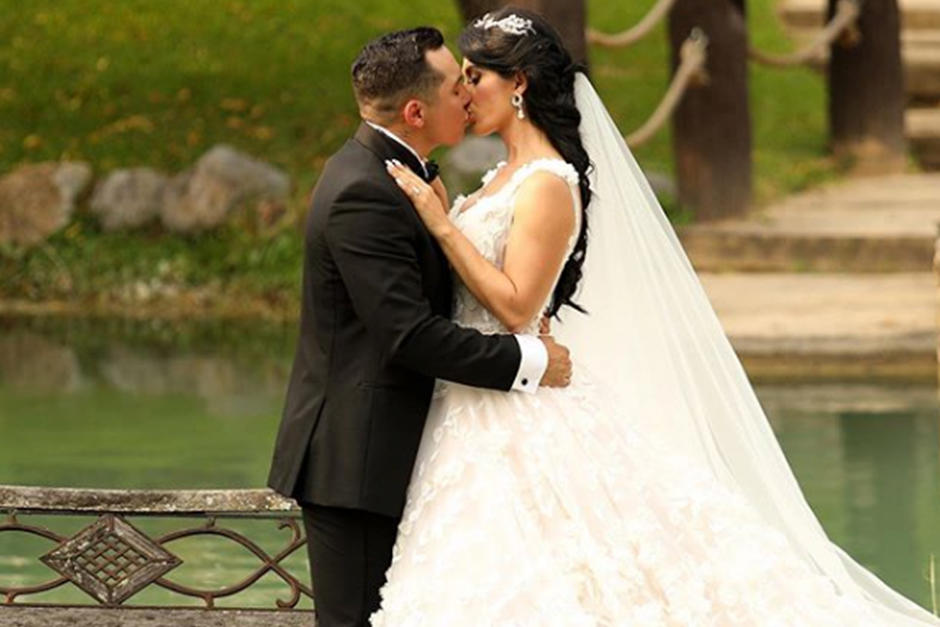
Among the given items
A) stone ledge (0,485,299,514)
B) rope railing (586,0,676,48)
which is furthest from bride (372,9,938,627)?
rope railing (586,0,676,48)

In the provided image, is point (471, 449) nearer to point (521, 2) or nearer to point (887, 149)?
point (521, 2)

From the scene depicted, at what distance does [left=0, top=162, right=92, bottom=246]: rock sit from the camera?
1480 centimetres

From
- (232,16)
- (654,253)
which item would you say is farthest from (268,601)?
(232,16)

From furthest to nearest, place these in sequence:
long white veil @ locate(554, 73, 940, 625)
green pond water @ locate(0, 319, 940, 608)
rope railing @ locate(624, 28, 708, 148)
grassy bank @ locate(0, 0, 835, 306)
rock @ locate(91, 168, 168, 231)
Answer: rock @ locate(91, 168, 168, 231) → grassy bank @ locate(0, 0, 835, 306) → rope railing @ locate(624, 28, 708, 148) → green pond water @ locate(0, 319, 940, 608) → long white veil @ locate(554, 73, 940, 625)

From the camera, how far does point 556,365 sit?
4559 millimetres

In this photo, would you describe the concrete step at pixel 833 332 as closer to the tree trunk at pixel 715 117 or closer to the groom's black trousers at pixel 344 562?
the tree trunk at pixel 715 117

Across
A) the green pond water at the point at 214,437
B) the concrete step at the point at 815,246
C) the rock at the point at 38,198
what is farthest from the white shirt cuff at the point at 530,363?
the rock at the point at 38,198

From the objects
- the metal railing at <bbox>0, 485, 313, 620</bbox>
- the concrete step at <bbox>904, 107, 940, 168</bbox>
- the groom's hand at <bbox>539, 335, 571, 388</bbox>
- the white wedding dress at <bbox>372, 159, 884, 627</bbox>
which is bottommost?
the concrete step at <bbox>904, 107, 940, 168</bbox>

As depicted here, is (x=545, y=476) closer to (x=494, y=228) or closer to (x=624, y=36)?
(x=494, y=228)

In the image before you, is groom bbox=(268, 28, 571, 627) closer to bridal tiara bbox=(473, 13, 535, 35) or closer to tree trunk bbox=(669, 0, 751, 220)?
bridal tiara bbox=(473, 13, 535, 35)

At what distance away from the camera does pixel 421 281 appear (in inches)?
170

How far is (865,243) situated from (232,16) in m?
7.01

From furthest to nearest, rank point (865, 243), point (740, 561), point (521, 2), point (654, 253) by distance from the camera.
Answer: point (865, 243)
point (521, 2)
point (654, 253)
point (740, 561)

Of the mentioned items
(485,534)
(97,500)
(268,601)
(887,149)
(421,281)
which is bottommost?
(887,149)
